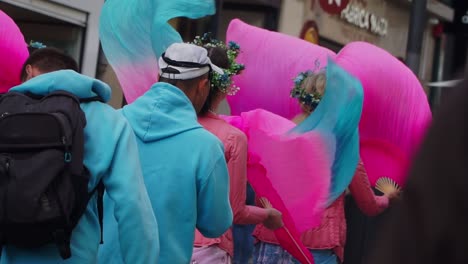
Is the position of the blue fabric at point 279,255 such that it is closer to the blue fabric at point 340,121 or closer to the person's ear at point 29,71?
the blue fabric at point 340,121

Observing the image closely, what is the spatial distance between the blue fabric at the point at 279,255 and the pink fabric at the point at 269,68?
909 millimetres

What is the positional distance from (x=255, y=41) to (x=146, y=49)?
1028 millimetres

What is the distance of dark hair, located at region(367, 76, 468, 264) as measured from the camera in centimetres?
110

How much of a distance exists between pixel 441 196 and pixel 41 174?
A: 2046 millimetres

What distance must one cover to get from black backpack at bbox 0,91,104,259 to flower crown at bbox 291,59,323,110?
7.56 ft

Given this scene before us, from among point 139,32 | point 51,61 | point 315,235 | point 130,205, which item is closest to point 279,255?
point 315,235

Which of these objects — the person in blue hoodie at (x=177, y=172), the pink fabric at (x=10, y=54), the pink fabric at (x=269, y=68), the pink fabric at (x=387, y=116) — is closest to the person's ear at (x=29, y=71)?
the person in blue hoodie at (x=177, y=172)

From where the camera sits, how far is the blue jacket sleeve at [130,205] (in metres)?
3.24

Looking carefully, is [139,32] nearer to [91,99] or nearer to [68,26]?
[91,99]

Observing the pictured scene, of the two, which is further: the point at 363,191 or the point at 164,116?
the point at 363,191

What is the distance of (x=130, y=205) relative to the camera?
324cm

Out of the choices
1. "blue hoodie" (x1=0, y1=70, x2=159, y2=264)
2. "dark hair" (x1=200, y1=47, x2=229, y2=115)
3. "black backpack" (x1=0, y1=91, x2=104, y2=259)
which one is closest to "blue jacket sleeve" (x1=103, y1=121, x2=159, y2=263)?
"blue hoodie" (x1=0, y1=70, x2=159, y2=264)

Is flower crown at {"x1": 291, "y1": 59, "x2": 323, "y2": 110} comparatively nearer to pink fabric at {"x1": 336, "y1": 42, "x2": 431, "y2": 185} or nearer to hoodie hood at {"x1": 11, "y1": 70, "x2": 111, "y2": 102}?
pink fabric at {"x1": 336, "y1": 42, "x2": 431, "y2": 185}

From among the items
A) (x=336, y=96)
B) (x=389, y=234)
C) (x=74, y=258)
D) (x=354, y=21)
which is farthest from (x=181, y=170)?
(x=354, y=21)
